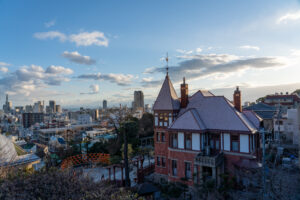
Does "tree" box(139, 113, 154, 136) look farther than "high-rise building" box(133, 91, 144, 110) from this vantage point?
No

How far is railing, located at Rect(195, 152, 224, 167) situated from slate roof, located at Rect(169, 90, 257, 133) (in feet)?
9.33

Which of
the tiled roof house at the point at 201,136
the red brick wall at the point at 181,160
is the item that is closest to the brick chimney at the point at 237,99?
the tiled roof house at the point at 201,136

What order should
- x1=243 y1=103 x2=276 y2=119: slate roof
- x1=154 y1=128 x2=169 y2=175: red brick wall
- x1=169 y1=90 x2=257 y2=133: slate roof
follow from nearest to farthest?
x1=169 y1=90 x2=257 y2=133: slate roof → x1=154 y1=128 x2=169 y2=175: red brick wall → x1=243 y1=103 x2=276 y2=119: slate roof

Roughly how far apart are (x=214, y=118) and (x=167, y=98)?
6453mm

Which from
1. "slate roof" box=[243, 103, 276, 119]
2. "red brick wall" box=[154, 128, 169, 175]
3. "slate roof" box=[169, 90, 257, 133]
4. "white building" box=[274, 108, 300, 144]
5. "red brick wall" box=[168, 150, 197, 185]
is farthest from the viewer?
A: "slate roof" box=[243, 103, 276, 119]

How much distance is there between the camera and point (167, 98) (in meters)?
23.9

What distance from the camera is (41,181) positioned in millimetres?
9070

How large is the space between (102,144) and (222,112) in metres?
29.6

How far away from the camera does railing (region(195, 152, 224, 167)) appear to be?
1764cm

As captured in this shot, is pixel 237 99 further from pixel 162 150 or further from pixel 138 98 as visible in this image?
pixel 138 98

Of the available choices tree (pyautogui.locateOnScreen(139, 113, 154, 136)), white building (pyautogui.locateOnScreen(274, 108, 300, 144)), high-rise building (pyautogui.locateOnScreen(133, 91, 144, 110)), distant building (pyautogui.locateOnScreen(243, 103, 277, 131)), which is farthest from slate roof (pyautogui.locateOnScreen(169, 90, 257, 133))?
high-rise building (pyautogui.locateOnScreen(133, 91, 144, 110))

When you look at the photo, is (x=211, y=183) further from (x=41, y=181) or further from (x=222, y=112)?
(x=41, y=181)

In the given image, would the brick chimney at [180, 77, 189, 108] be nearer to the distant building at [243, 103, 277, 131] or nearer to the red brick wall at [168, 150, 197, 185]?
the red brick wall at [168, 150, 197, 185]

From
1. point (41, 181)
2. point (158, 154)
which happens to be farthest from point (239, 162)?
point (41, 181)
